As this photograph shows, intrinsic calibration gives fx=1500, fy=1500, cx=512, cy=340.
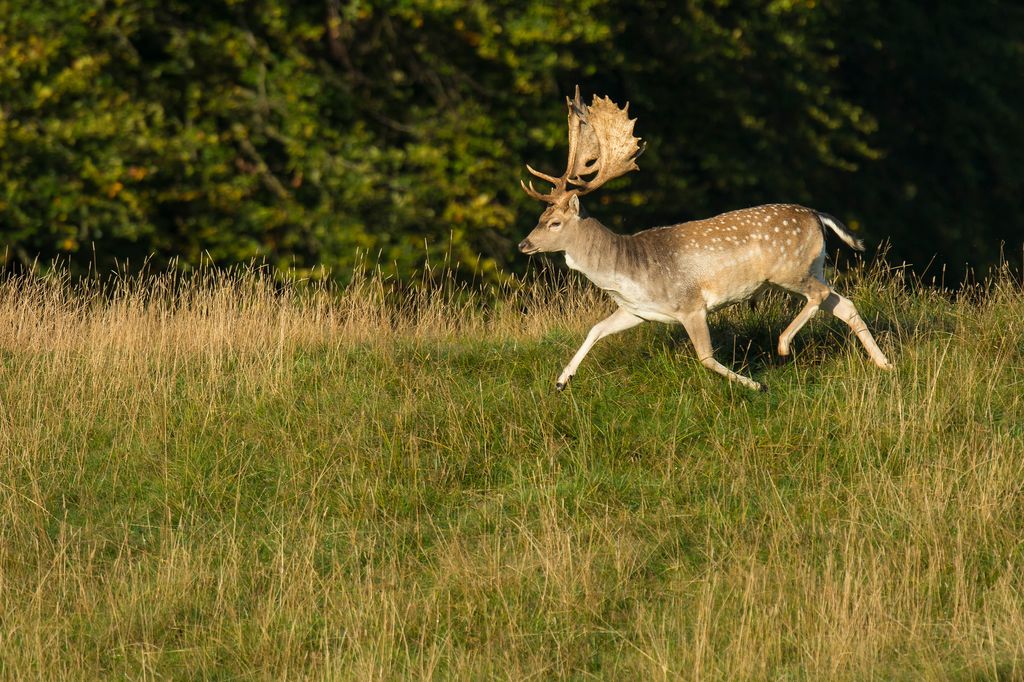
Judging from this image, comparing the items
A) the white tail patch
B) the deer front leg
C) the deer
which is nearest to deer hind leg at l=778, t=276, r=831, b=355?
the deer

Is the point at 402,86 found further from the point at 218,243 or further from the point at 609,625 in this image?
the point at 609,625

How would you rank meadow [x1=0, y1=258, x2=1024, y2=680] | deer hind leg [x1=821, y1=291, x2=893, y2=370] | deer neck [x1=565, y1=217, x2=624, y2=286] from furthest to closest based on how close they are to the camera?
deer hind leg [x1=821, y1=291, x2=893, y2=370]
deer neck [x1=565, y1=217, x2=624, y2=286]
meadow [x1=0, y1=258, x2=1024, y2=680]

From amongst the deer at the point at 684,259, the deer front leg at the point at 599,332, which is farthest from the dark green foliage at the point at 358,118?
the deer front leg at the point at 599,332

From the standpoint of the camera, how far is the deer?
26.8 ft

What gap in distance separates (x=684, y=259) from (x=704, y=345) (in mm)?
494

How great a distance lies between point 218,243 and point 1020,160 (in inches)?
401

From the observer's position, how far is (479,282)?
519 inches

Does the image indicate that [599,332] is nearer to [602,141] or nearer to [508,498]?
[602,141]

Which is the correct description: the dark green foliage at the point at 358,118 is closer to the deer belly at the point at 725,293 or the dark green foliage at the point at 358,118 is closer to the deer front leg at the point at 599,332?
the deer front leg at the point at 599,332

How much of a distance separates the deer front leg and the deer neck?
229 millimetres

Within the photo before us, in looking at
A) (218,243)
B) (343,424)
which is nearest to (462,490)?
(343,424)

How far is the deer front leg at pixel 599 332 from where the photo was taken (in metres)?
8.14

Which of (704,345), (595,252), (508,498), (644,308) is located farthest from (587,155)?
(508,498)

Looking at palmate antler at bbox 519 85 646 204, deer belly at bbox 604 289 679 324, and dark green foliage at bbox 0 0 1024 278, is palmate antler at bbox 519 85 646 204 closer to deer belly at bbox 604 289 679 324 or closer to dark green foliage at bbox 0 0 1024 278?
deer belly at bbox 604 289 679 324
